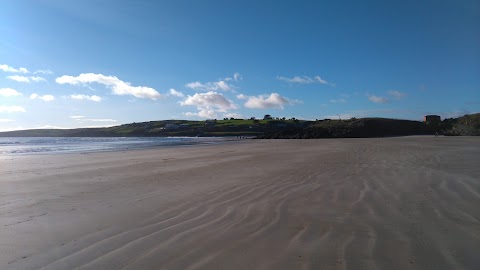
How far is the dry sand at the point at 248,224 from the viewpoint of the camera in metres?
3.67

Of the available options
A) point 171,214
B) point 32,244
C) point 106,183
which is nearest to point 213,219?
point 171,214

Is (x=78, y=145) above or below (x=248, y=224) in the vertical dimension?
above

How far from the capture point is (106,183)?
367 inches

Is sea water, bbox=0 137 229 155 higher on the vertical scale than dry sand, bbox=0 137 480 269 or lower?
higher

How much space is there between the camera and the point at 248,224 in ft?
16.4

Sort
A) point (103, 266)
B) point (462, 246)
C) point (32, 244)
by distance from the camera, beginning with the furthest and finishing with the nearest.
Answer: point (32, 244)
point (462, 246)
point (103, 266)

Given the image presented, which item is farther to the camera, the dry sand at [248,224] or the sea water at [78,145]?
the sea water at [78,145]

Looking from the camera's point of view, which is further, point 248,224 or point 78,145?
point 78,145

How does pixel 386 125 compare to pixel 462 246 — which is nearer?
pixel 462 246

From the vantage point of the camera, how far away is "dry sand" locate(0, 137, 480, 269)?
3.67 meters

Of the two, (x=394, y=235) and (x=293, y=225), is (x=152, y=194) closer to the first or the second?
(x=293, y=225)

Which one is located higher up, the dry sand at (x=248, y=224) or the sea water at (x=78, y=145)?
the sea water at (x=78, y=145)

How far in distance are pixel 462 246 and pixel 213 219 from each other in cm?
327

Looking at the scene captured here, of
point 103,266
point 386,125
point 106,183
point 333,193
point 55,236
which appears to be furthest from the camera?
point 386,125
